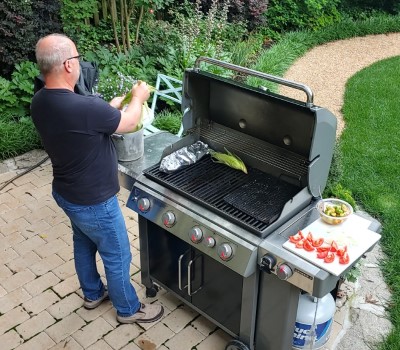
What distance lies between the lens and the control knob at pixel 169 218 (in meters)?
3.09

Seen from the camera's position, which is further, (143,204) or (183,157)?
(183,157)

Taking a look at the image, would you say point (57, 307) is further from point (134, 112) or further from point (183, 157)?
point (134, 112)

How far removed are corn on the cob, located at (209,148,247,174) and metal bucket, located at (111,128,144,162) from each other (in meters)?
0.54

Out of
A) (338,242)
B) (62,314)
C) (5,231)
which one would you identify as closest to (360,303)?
(338,242)

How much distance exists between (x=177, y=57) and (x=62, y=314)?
4170mm

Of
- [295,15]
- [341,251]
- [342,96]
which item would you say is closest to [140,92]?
[341,251]

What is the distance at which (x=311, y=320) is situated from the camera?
310 cm

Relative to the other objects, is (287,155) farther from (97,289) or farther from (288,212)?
(97,289)

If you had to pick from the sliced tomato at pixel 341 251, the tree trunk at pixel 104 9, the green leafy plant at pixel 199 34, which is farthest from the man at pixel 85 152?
the tree trunk at pixel 104 9

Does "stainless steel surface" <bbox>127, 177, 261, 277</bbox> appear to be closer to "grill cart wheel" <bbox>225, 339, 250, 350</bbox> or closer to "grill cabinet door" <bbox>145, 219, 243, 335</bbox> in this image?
"grill cabinet door" <bbox>145, 219, 243, 335</bbox>

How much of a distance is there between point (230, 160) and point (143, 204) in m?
0.63

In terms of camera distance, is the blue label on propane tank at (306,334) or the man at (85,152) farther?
the blue label on propane tank at (306,334)

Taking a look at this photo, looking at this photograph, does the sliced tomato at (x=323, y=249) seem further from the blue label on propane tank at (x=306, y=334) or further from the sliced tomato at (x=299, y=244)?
the blue label on propane tank at (x=306, y=334)

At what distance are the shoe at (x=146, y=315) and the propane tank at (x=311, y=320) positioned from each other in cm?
102
